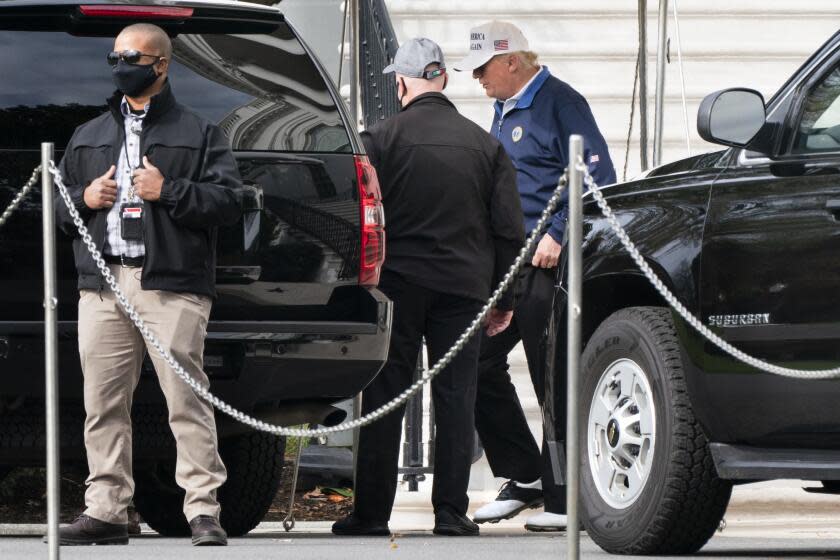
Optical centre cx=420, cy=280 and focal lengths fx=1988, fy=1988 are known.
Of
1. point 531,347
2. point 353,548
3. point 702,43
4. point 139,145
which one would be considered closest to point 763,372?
point 353,548

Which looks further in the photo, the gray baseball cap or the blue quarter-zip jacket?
the blue quarter-zip jacket

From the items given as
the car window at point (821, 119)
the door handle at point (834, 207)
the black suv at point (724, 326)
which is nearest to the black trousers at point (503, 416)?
the black suv at point (724, 326)

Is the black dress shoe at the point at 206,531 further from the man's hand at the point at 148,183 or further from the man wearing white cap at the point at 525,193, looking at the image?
the man wearing white cap at the point at 525,193

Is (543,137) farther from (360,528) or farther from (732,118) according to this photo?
(732,118)

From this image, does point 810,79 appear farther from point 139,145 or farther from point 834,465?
point 139,145

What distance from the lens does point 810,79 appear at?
5762 mm

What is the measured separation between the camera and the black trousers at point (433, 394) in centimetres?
753

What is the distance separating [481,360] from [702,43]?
406cm

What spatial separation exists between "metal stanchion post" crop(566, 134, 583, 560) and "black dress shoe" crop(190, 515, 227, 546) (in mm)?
1626

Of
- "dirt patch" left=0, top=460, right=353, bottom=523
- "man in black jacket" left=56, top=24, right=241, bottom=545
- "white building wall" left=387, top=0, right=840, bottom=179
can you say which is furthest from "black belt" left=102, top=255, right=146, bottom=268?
"white building wall" left=387, top=0, right=840, bottom=179

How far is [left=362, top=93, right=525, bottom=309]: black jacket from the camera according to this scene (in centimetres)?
752

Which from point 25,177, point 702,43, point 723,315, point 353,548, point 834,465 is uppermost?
point 702,43

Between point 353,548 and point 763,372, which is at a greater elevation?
point 763,372

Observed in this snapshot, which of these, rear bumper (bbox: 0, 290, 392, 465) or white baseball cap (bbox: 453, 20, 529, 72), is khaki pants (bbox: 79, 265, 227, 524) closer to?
rear bumper (bbox: 0, 290, 392, 465)
